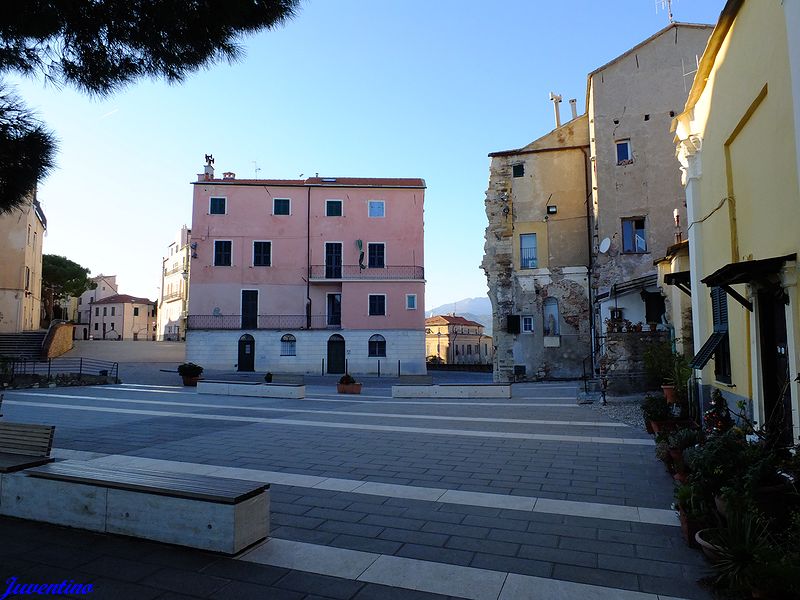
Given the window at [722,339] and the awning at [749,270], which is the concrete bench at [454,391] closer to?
the window at [722,339]

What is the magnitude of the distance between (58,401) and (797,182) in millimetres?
16592

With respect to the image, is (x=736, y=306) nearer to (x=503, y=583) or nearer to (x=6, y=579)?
(x=503, y=583)

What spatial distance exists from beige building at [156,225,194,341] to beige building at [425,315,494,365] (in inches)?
1174

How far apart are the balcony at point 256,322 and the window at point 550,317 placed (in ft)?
49.1

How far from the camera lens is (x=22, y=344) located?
32.0m

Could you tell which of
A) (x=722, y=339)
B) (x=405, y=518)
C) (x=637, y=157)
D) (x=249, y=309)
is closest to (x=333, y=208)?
(x=249, y=309)

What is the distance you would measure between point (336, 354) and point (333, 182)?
40.0 feet

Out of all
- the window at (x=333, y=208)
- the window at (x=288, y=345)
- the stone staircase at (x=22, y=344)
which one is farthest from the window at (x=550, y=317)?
the stone staircase at (x=22, y=344)

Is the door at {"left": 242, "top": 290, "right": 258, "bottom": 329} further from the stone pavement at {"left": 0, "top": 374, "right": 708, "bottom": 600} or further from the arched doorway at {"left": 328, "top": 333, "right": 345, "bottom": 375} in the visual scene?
the stone pavement at {"left": 0, "top": 374, "right": 708, "bottom": 600}

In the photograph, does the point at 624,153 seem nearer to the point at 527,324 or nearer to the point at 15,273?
the point at 527,324

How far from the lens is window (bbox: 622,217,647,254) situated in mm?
22141

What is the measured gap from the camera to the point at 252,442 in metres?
8.52

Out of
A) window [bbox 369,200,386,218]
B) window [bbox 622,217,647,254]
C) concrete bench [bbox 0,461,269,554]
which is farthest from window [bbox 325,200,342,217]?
concrete bench [bbox 0,461,269,554]

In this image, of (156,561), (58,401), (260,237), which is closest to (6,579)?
(156,561)
